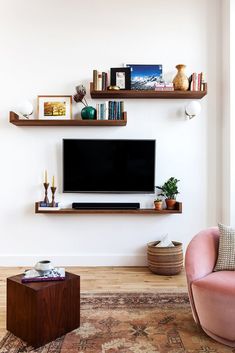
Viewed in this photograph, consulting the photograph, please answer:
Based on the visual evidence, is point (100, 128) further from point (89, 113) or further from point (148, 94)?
point (148, 94)

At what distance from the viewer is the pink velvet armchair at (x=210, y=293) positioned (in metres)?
1.88

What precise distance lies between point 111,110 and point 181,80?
2.94ft

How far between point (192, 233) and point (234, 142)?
1224mm

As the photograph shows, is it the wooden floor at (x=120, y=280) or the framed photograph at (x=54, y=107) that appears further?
the framed photograph at (x=54, y=107)

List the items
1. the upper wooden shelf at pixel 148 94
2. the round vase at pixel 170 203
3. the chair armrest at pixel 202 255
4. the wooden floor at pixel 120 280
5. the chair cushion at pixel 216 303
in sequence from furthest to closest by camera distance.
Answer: the round vase at pixel 170 203 < the upper wooden shelf at pixel 148 94 < the wooden floor at pixel 120 280 < the chair armrest at pixel 202 255 < the chair cushion at pixel 216 303

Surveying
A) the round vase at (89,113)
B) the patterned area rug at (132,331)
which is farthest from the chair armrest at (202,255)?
the round vase at (89,113)

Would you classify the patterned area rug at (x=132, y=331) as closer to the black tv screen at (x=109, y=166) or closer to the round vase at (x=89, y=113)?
the black tv screen at (x=109, y=166)

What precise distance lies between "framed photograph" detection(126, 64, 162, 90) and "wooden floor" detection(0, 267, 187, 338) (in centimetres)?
221

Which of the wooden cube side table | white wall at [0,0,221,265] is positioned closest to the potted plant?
white wall at [0,0,221,265]

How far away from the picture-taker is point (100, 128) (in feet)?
12.0

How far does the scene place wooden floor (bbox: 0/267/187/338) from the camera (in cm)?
293

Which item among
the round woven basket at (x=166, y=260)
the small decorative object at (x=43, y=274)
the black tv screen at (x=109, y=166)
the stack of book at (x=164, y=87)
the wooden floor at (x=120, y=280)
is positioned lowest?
the wooden floor at (x=120, y=280)

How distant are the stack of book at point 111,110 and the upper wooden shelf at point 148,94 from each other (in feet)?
0.38

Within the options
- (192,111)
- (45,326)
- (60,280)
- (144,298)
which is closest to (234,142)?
(192,111)
